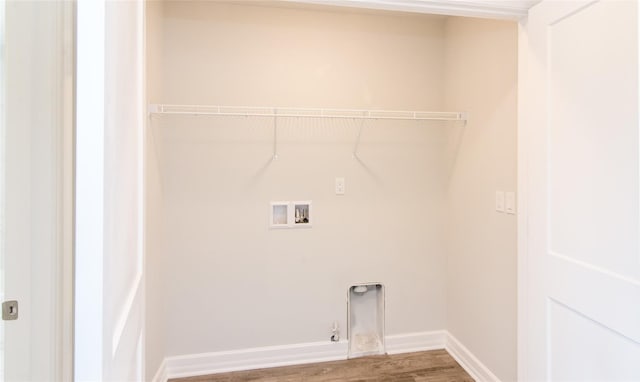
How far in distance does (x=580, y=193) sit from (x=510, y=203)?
0.76 metres

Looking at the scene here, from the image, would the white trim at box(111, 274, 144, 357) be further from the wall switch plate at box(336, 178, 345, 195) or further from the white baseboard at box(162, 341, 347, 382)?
the wall switch plate at box(336, 178, 345, 195)

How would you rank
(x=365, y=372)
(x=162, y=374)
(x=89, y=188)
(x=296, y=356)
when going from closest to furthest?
1. (x=89, y=188)
2. (x=162, y=374)
3. (x=365, y=372)
4. (x=296, y=356)

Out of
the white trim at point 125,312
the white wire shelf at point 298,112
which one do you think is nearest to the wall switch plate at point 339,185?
the white wire shelf at point 298,112

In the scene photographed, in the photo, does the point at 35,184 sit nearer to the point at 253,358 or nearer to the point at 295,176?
the point at 295,176

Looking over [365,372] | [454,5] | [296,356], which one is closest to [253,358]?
[296,356]

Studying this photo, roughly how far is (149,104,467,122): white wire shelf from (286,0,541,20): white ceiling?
0.80m

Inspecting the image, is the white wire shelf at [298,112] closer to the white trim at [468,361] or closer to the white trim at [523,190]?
the white trim at [523,190]

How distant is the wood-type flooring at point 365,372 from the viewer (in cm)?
222

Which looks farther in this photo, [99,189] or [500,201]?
[500,201]

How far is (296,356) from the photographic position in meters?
2.41

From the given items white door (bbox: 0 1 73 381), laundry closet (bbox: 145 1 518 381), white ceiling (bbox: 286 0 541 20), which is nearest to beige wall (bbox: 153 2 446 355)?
laundry closet (bbox: 145 1 518 381)

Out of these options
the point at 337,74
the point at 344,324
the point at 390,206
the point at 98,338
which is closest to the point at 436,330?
the point at 344,324

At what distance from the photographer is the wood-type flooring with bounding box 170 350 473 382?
7.29ft

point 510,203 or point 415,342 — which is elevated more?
point 510,203
